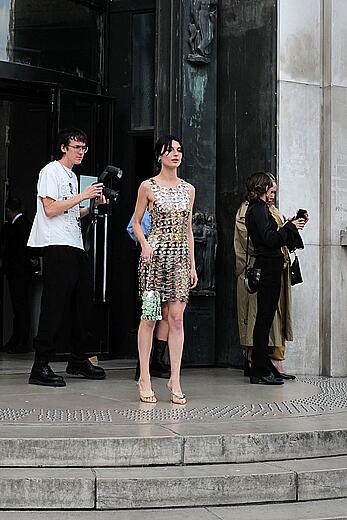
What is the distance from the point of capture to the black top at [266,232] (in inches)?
331

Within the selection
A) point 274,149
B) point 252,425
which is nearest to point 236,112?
point 274,149

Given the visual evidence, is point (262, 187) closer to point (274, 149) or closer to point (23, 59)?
point (274, 149)

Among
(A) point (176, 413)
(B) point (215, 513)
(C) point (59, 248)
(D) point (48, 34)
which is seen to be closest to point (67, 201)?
(C) point (59, 248)

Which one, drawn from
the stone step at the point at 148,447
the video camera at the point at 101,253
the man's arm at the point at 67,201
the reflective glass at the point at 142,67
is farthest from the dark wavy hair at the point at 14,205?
the stone step at the point at 148,447

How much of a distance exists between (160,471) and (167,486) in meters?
0.22

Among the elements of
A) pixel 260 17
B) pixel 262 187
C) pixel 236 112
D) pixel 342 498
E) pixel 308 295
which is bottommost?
pixel 342 498

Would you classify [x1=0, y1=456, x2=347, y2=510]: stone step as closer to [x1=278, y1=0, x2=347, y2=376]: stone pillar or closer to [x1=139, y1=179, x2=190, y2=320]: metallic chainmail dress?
[x1=139, y1=179, x2=190, y2=320]: metallic chainmail dress

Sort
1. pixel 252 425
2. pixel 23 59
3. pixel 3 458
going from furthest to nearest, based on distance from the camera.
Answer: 1. pixel 23 59
2. pixel 252 425
3. pixel 3 458

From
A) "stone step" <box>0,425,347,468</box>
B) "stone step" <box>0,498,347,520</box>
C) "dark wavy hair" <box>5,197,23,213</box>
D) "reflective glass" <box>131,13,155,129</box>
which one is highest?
"reflective glass" <box>131,13,155,129</box>

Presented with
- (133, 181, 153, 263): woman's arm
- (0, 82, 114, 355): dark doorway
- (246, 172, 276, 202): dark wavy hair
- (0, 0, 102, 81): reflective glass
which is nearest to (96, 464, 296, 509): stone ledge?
(133, 181, 153, 263): woman's arm

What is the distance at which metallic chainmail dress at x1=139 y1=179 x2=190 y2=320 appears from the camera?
742 cm

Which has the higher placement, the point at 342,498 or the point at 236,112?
the point at 236,112

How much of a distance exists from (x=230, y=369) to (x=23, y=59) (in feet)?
13.0

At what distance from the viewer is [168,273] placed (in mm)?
7449
